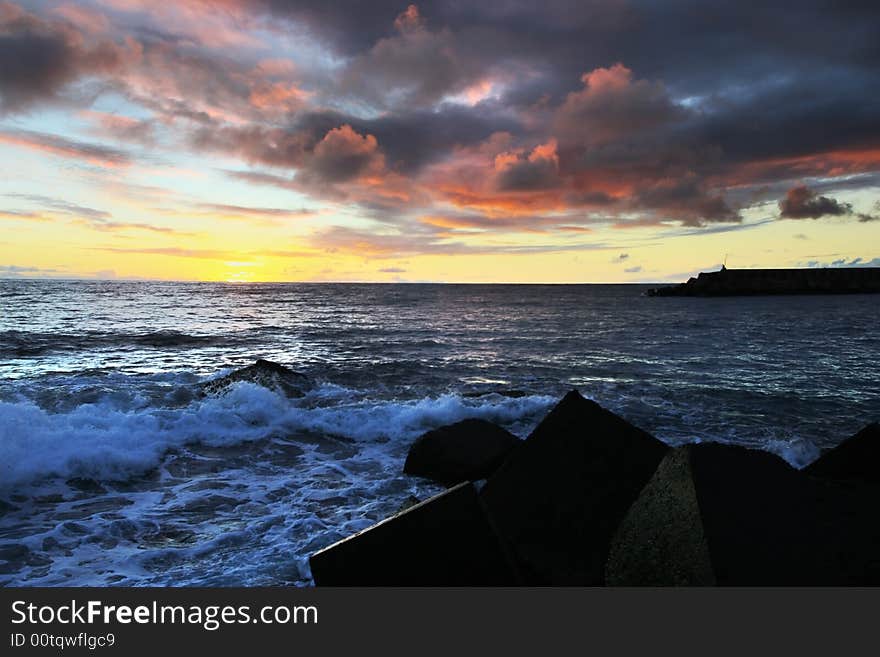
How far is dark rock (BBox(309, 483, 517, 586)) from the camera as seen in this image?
387 centimetres

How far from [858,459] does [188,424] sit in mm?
12339

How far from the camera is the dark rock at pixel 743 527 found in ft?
10.7

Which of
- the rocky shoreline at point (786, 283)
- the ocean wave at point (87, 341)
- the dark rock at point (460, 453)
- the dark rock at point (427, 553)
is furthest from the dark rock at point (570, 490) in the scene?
the rocky shoreline at point (786, 283)

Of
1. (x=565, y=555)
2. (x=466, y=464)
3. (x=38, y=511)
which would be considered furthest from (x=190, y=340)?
(x=565, y=555)

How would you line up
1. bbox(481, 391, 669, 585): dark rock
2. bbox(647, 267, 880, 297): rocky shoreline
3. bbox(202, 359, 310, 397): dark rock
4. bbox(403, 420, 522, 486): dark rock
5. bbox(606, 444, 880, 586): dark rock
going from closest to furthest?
bbox(606, 444, 880, 586): dark rock < bbox(481, 391, 669, 585): dark rock < bbox(403, 420, 522, 486): dark rock < bbox(202, 359, 310, 397): dark rock < bbox(647, 267, 880, 297): rocky shoreline

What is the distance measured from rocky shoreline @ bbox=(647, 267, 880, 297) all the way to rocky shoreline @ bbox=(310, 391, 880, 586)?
360 ft

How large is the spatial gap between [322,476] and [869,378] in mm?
20566

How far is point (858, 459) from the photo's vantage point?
625 centimetres

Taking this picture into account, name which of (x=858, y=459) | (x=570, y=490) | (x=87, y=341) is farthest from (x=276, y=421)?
(x=87, y=341)

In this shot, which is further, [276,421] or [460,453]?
[276,421]

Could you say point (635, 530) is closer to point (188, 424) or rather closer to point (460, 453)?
point (460, 453)

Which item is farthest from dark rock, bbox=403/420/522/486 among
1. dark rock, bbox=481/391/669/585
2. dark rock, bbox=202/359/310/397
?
dark rock, bbox=202/359/310/397

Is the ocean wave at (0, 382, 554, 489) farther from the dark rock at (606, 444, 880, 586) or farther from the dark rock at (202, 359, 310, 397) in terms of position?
the dark rock at (606, 444, 880, 586)

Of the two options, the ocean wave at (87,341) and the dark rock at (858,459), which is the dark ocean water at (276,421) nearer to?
the ocean wave at (87,341)
